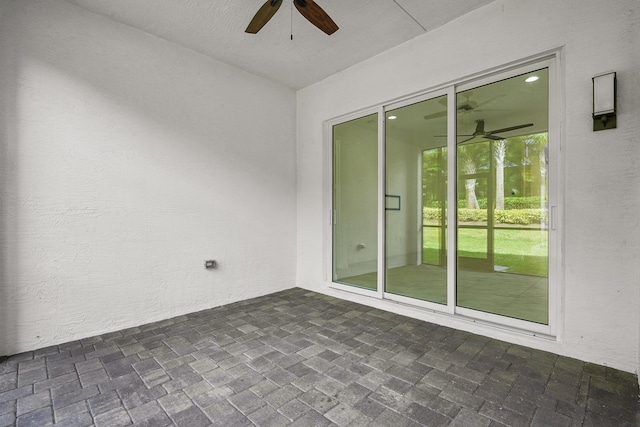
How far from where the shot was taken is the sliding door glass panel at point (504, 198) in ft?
8.77

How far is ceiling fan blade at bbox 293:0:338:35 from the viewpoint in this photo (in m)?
2.17

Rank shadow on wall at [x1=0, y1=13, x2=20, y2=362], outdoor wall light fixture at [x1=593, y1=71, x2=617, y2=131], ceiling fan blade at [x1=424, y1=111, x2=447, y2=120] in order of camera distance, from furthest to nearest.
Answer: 1. ceiling fan blade at [x1=424, y1=111, x2=447, y2=120]
2. shadow on wall at [x1=0, y1=13, x2=20, y2=362]
3. outdoor wall light fixture at [x1=593, y1=71, x2=617, y2=131]


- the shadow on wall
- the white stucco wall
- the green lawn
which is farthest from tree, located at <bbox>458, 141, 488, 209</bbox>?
the shadow on wall

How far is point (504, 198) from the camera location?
291 centimetres

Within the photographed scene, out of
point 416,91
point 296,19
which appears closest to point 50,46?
point 296,19

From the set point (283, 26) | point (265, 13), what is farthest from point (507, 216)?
point (283, 26)

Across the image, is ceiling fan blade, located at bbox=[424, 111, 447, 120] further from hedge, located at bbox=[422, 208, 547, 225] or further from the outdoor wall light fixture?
the outdoor wall light fixture

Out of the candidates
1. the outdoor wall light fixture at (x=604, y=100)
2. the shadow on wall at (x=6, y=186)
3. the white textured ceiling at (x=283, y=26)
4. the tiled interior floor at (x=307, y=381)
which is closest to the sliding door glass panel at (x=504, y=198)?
the outdoor wall light fixture at (x=604, y=100)

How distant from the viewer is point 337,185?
433cm

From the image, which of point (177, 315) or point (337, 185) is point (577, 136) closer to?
point (337, 185)

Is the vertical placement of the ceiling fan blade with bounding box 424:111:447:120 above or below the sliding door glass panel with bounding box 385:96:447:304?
above

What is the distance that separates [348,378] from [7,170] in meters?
3.15

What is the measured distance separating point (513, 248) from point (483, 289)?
493 mm

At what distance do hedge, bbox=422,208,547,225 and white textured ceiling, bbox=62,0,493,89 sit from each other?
75.1 inches
